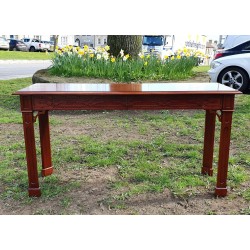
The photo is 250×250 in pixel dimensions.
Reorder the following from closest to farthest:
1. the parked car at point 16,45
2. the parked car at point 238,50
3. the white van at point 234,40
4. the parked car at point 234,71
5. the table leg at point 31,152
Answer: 1. the table leg at point 31,152
2. the parked car at point 234,71
3. the parked car at point 238,50
4. the white van at point 234,40
5. the parked car at point 16,45

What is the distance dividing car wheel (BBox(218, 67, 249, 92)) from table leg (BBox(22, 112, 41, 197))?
588 centimetres

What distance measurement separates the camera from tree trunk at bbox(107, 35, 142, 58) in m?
7.73

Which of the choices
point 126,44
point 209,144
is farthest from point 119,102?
point 126,44

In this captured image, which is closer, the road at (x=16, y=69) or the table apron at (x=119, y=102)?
the table apron at (x=119, y=102)

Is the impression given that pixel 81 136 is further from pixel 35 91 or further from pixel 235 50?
pixel 235 50

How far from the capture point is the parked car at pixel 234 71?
7.55m

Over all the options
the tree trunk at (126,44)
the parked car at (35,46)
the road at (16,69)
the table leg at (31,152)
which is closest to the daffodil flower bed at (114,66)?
the tree trunk at (126,44)

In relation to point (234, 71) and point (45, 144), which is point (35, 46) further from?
point (45, 144)

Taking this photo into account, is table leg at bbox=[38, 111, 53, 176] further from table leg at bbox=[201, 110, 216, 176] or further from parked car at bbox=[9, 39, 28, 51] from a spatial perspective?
parked car at bbox=[9, 39, 28, 51]

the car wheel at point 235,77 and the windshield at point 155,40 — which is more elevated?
the windshield at point 155,40

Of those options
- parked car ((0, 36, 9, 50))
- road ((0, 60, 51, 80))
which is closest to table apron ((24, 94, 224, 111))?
road ((0, 60, 51, 80))

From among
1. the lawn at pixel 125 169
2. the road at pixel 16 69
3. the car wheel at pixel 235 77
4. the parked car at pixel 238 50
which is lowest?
the lawn at pixel 125 169

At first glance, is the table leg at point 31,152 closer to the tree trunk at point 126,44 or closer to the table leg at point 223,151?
the table leg at point 223,151

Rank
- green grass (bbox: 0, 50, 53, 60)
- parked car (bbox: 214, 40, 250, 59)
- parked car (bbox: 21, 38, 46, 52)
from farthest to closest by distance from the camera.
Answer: parked car (bbox: 21, 38, 46, 52), green grass (bbox: 0, 50, 53, 60), parked car (bbox: 214, 40, 250, 59)
